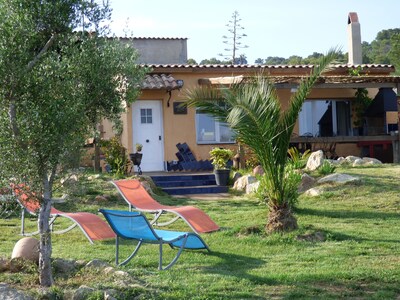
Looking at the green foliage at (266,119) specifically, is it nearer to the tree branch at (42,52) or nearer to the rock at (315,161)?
the tree branch at (42,52)

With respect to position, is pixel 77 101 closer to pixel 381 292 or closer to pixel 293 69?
pixel 381 292

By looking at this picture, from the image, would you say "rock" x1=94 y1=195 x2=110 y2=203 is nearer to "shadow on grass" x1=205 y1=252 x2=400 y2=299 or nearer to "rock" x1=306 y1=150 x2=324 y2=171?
"rock" x1=306 y1=150 x2=324 y2=171

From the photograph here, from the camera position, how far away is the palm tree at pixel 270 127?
12305 mm

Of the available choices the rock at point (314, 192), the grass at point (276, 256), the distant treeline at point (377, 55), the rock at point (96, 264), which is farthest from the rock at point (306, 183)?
the distant treeline at point (377, 55)

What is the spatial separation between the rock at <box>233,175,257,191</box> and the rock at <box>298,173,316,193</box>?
5.87 feet

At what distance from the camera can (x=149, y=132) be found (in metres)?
Result: 23.3

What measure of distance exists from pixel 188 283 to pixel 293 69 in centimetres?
1673

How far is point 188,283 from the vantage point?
8.71 metres

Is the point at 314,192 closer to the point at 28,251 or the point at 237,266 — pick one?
the point at 237,266

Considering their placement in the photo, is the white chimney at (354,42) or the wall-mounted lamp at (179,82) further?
the white chimney at (354,42)

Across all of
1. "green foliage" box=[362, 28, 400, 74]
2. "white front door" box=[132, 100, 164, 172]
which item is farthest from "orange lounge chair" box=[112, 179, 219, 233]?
"green foliage" box=[362, 28, 400, 74]

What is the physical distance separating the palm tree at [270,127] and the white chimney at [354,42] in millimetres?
16209

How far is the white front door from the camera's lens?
75.8 ft

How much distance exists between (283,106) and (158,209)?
11.1 m
